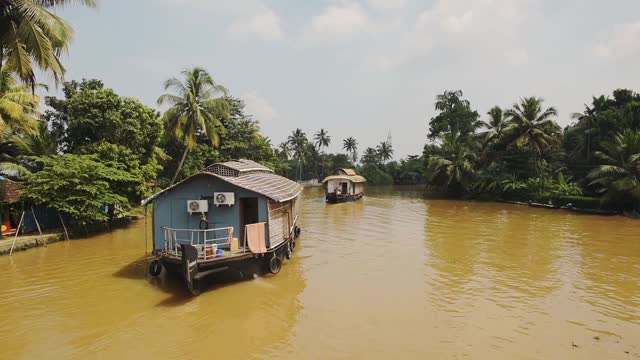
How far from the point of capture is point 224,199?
11953mm

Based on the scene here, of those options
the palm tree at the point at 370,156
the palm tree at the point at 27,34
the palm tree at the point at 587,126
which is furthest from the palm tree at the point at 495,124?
the palm tree at the point at 370,156

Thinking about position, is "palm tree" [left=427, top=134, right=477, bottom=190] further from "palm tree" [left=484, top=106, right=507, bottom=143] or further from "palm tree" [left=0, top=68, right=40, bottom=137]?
"palm tree" [left=0, top=68, right=40, bottom=137]

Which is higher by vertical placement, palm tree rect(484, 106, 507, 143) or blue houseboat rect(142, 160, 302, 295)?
palm tree rect(484, 106, 507, 143)

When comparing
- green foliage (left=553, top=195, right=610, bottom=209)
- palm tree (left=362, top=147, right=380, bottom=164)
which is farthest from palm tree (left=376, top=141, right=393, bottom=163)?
green foliage (left=553, top=195, right=610, bottom=209)

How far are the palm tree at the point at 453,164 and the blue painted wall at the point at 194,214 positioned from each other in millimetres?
32448

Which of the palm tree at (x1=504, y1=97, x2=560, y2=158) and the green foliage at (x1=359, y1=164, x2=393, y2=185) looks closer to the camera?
the palm tree at (x1=504, y1=97, x2=560, y2=158)

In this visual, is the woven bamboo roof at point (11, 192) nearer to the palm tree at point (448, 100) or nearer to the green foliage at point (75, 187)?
the green foliage at point (75, 187)

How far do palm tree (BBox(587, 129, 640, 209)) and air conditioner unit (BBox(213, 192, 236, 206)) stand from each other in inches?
949

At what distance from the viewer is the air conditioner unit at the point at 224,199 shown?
1195 centimetres

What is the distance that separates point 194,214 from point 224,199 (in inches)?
46.1

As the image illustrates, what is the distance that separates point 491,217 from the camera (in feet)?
88.5

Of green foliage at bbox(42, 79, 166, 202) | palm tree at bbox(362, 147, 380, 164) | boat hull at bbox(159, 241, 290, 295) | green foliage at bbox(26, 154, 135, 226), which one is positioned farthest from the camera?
palm tree at bbox(362, 147, 380, 164)

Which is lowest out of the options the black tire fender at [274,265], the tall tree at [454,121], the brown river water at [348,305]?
the brown river water at [348,305]

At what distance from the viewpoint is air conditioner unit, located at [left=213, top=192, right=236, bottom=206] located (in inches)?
470
